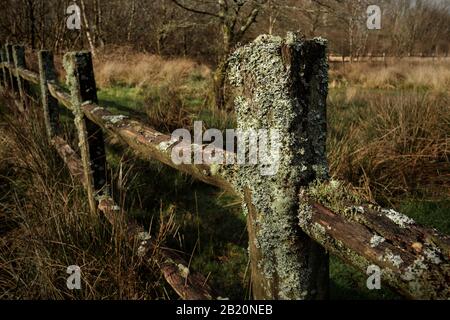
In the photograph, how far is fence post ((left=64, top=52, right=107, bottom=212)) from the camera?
231 cm

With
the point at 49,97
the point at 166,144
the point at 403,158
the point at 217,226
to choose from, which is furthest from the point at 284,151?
the point at 49,97

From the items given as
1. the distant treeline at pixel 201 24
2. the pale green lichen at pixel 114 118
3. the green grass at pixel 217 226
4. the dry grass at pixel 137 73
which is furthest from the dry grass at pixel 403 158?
the dry grass at pixel 137 73

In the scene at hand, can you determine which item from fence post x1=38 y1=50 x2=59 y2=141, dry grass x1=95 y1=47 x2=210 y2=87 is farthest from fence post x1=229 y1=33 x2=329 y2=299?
dry grass x1=95 y1=47 x2=210 y2=87

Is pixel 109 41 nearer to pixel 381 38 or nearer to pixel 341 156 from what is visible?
pixel 341 156

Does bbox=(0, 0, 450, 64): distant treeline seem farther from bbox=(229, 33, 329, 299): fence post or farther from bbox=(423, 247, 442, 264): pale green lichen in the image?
bbox=(423, 247, 442, 264): pale green lichen

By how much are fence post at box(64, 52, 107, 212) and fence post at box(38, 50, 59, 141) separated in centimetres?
132

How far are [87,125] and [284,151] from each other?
184 centimetres

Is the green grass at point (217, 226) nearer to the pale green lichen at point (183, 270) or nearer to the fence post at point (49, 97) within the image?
the pale green lichen at point (183, 270)

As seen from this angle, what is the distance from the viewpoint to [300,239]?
3.22ft

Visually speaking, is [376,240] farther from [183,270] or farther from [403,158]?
[403,158]

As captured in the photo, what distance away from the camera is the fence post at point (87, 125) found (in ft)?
7.59

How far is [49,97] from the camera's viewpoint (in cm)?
364

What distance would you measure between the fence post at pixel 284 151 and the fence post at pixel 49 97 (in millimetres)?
3069
